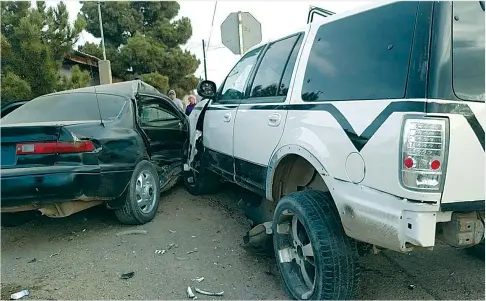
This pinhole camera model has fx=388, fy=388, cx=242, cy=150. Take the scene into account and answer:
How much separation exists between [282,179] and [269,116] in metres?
0.52

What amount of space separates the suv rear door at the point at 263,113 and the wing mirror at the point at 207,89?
3.23ft

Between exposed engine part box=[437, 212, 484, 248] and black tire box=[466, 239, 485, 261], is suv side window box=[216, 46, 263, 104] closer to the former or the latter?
exposed engine part box=[437, 212, 484, 248]

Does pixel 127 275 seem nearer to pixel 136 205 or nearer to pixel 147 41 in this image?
pixel 136 205

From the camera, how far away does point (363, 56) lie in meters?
2.35

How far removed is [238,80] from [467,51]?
247 cm

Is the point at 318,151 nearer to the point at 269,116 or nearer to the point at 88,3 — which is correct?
the point at 269,116

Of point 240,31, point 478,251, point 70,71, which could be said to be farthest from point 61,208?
point 70,71

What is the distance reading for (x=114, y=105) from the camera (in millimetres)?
4555

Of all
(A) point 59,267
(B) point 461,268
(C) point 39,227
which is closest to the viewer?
(B) point 461,268

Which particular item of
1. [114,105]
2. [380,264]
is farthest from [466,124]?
[114,105]

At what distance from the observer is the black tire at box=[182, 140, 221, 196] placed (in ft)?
16.9

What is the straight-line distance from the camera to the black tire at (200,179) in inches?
203

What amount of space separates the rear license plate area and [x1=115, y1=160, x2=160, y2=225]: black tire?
1.10m

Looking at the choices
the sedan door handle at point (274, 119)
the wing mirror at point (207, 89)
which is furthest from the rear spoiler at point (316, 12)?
the wing mirror at point (207, 89)
